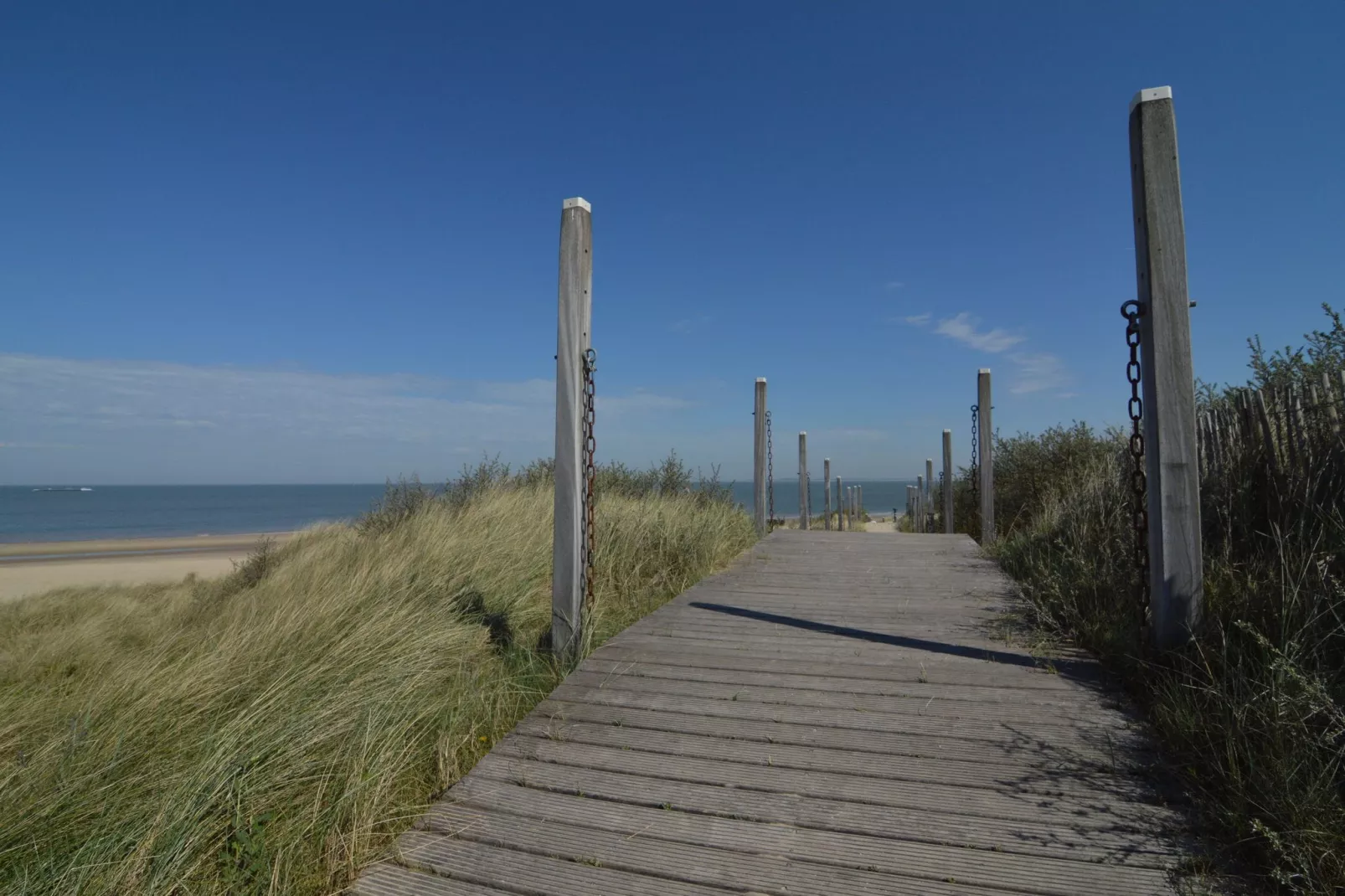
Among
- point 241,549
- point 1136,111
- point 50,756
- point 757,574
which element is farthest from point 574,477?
point 241,549

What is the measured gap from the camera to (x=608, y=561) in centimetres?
642

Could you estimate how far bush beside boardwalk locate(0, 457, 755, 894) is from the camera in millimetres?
2068

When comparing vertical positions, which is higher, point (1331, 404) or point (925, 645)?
point (1331, 404)

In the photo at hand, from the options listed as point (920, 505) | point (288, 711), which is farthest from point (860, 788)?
point (920, 505)

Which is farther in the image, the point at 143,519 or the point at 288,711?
the point at 143,519

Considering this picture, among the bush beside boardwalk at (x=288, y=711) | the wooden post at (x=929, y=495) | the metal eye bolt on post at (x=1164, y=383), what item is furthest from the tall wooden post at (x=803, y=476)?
the metal eye bolt on post at (x=1164, y=383)

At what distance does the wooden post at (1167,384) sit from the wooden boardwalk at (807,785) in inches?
23.6

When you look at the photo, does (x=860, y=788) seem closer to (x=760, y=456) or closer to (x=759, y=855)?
(x=759, y=855)

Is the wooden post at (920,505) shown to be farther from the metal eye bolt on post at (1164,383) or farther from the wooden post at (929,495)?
the metal eye bolt on post at (1164,383)

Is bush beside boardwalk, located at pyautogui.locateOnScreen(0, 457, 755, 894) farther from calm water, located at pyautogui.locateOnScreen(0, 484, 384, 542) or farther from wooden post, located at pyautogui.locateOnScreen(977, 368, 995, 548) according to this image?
calm water, located at pyautogui.locateOnScreen(0, 484, 384, 542)

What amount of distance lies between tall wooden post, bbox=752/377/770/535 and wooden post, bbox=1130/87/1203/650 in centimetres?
692

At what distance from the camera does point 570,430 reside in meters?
4.12

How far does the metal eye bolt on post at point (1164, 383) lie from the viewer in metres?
3.30

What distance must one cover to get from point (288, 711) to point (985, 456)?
8.79m
